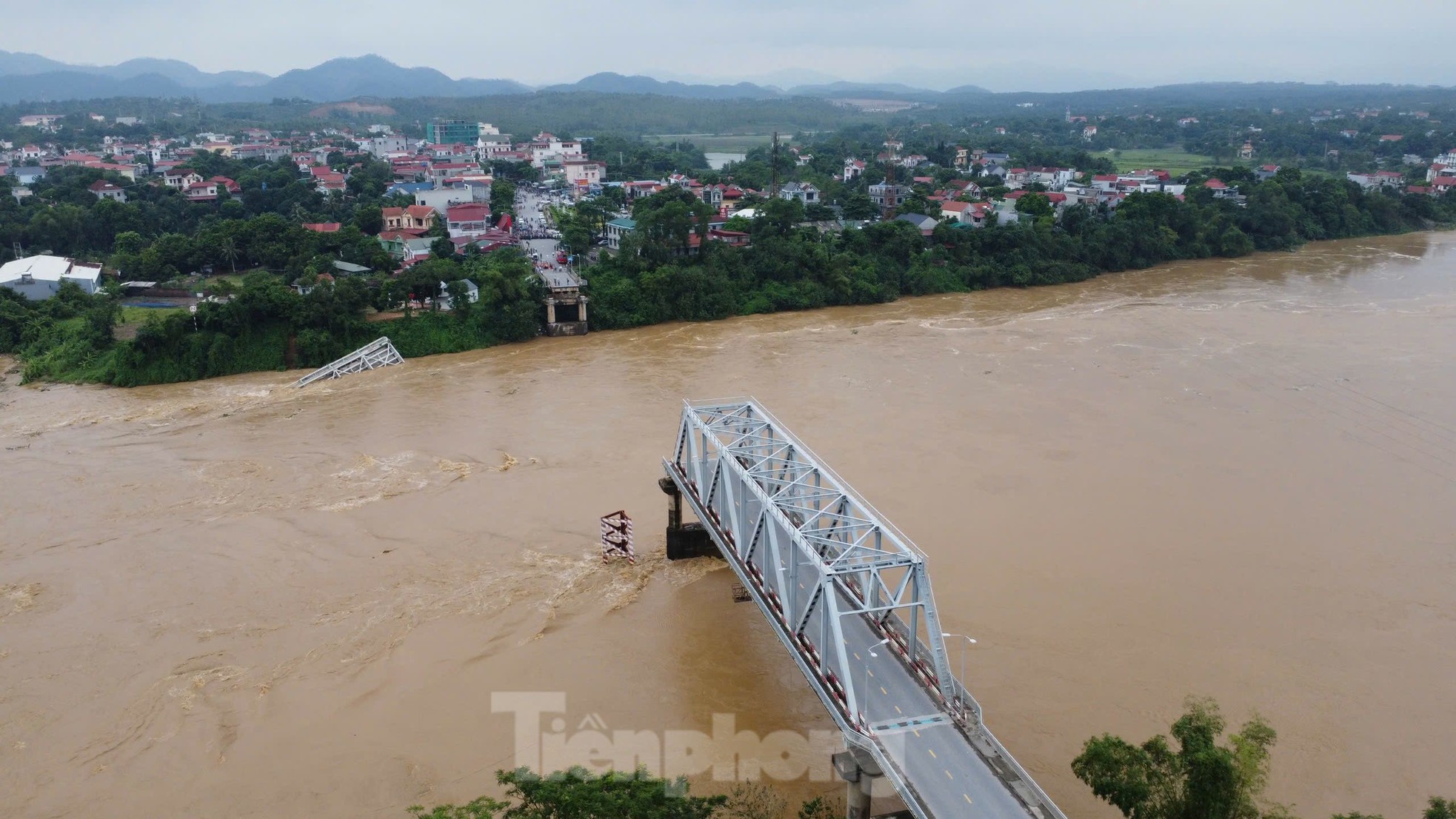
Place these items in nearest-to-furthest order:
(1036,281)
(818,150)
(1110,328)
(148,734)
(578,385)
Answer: (148,734) → (578,385) → (1110,328) → (1036,281) → (818,150)

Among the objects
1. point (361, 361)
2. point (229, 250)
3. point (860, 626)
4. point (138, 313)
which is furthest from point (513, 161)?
point (860, 626)

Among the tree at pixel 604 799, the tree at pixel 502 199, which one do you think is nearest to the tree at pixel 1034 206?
the tree at pixel 502 199

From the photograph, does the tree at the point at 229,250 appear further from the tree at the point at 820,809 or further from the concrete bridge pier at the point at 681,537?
the tree at the point at 820,809

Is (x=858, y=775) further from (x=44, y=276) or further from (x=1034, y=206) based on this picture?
(x=1034, y=206)

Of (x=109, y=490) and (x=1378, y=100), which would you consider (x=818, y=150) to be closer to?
(x=109, y=490)

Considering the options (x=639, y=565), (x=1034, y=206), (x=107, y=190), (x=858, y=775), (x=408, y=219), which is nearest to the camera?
(x=858, y=775)

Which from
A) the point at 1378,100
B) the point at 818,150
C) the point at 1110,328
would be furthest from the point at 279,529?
the point at 1378,100
